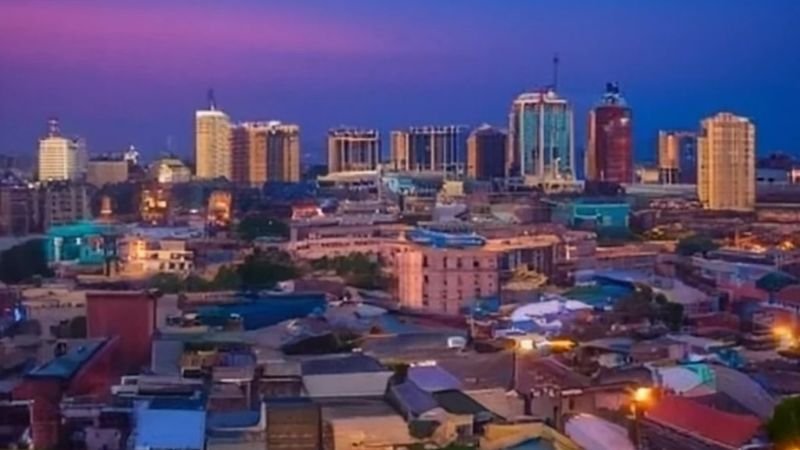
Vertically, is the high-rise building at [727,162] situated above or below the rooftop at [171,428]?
above

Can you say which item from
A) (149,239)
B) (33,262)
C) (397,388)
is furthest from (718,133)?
(397,388)

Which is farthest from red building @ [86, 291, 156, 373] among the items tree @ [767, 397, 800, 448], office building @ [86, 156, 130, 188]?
office building @ [86, 156, 130, 188]

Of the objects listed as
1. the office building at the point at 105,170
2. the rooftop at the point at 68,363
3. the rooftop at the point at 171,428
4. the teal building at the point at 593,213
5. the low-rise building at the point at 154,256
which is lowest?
the rooftop at the point at 171,428

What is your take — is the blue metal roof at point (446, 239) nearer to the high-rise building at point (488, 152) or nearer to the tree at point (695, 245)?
the tree at point (695, 245)

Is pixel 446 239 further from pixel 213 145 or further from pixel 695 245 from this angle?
pixel 213 145

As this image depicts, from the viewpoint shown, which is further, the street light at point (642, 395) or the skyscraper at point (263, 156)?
the skyscraper at point (263, 156)

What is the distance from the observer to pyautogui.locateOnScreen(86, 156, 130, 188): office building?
1140 centimetres

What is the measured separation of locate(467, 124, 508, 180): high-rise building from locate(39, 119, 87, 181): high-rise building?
12.2 feet

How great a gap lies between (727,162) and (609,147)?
1688 mm

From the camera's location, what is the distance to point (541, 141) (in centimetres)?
1317

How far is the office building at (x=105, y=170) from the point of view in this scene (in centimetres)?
1140

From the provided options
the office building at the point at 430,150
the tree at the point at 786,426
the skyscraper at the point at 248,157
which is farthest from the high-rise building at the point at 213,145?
the tree at the point at 786,426

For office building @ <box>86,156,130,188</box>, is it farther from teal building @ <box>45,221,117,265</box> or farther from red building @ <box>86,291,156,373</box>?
red building @ <box>86,291,156,373</box>

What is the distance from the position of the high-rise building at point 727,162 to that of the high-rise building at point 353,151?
304 cm
